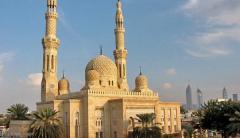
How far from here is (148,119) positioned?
3384 cm

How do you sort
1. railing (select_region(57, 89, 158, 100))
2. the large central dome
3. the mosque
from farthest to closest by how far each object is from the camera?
the large central dome, railing (select_region(57, 89, 158, 100)), the mosque

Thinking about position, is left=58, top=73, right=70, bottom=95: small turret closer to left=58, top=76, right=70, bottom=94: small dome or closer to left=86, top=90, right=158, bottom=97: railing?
left=58, top=76, right=70, bottom=94: small dome

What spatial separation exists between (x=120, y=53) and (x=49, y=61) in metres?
10.6

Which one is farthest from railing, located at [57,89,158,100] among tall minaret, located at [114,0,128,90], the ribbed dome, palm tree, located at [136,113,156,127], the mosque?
palm tree, located at [136,113,156,127]

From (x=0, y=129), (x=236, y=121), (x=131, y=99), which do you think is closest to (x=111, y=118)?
(x=131, y=99)

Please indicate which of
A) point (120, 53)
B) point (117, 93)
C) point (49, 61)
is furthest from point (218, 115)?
point (49, 61)

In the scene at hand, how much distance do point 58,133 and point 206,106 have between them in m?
16.3

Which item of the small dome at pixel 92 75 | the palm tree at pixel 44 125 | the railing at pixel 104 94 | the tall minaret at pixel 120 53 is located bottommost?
the palm tree at pixel 44 125

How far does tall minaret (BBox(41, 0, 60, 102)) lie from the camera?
39.2m

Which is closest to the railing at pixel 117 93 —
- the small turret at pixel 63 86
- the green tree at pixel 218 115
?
the small turret at pixel 63 86

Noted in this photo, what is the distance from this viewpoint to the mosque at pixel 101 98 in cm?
3572

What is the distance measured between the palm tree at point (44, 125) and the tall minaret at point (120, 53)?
1450 centimetres

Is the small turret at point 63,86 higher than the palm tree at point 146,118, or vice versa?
the small turret at point 63,86

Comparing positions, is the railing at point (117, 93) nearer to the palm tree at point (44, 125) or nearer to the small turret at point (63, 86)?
the palm tree at point (44, 125)
